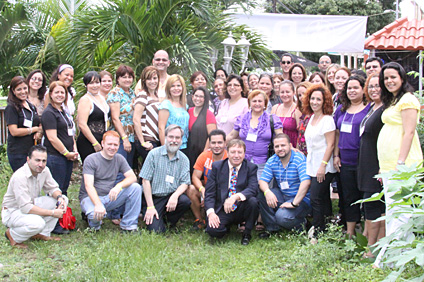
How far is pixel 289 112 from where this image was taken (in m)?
5.87

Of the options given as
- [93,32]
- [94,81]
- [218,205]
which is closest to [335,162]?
[218,205]

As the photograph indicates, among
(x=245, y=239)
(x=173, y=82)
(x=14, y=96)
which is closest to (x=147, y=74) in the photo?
(x=173, y=82)

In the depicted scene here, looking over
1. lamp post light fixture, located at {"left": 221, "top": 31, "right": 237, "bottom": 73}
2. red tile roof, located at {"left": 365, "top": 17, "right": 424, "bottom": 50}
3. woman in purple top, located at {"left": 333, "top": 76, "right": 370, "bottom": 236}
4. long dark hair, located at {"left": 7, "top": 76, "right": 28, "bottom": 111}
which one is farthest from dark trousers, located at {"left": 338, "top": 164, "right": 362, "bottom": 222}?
red tile roof, located at {"left": 365, "top": 17, "right": 424, "bottom": 50}

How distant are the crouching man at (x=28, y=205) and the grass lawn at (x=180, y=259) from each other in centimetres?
15

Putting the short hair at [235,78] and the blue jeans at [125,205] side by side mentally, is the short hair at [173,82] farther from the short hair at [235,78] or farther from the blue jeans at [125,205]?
the blue jeans at [125,205]

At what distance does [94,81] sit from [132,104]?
0.58 meters

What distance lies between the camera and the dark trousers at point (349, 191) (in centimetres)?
481

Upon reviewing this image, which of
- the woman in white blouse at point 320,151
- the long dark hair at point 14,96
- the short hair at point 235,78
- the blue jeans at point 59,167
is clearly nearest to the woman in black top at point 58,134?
the blue jeans at point 59,167

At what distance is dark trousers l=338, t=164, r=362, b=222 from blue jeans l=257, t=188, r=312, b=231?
1.71 ft

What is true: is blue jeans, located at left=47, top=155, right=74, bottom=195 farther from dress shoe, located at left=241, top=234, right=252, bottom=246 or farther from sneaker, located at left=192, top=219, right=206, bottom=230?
dress shoe, located at left=241, top=234, right=252, bottom=246

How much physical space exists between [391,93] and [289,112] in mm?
1811

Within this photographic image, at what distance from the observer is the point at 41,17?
934 cm

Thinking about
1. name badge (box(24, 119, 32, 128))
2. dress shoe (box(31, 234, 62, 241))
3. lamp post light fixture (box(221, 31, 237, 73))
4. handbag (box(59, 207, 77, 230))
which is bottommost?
dress shoe (box(31, 234, 62, 241))

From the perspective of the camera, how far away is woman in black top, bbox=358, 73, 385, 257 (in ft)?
14.2
